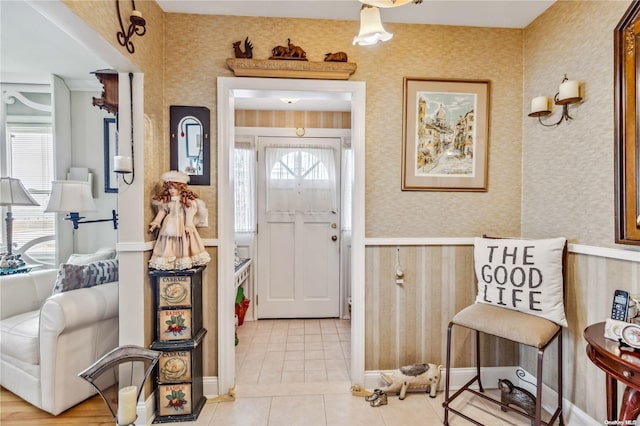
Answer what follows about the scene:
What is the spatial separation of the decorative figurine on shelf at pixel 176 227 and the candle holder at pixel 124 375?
46cm

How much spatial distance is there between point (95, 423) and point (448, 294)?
7.75 feet

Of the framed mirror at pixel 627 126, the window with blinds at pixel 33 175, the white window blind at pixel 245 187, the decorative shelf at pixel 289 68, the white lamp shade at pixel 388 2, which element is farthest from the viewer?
the white window blind at pixel 245 187

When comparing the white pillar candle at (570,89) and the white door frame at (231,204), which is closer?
the white pillar candle at (570,89)

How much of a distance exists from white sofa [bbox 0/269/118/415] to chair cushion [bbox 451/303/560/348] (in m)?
2.24

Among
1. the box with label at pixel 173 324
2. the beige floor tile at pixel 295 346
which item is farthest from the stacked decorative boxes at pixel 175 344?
the beige floor tile at pixel 295 346

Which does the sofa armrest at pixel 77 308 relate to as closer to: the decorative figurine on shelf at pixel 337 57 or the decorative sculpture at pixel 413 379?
the decorative sculpture at pixel 413 379

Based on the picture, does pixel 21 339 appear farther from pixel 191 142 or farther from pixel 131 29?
pixel 131 29

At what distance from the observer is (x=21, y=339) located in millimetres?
1926

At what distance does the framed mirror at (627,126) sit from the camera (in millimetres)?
1389

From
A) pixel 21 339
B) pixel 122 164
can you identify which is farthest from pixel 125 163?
pixel 21 339

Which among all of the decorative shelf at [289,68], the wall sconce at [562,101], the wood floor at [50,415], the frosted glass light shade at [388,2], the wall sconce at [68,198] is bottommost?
the wood floor at [50,415]

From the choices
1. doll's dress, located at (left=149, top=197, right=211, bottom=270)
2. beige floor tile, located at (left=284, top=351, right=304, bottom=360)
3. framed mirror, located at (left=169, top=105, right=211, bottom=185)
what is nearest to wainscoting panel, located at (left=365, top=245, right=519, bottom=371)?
beige floor tile, located at (left=284, top=351, right=304, bottom=360)

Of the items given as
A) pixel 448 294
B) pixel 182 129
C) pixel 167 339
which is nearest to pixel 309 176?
pixel 182 129

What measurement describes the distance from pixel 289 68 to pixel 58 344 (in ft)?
7.25
